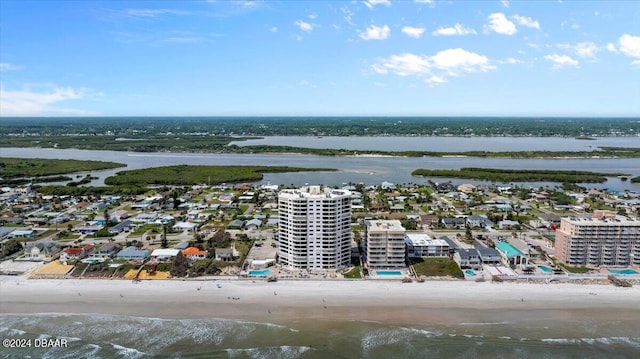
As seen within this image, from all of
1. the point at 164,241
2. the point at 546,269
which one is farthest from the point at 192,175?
the point at 546,269

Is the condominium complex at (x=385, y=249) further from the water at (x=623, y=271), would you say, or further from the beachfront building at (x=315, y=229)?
the water at (x=623, y=271)

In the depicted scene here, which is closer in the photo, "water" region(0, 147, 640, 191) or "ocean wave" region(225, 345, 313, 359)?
"ocean wave" region(225, 345, 313, 359)

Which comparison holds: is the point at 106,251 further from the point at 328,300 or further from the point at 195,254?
the point at 328,300

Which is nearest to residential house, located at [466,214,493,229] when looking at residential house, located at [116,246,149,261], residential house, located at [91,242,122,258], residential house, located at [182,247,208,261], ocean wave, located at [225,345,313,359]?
residential house, located at [182,247,208,261]

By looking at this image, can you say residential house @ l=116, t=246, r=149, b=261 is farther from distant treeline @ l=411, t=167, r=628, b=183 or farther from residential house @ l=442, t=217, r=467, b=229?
distant treeline @ l=411, t=167, r=628, b=183

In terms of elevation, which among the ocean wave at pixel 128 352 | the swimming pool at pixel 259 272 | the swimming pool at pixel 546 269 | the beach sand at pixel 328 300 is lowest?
the ocean wave at pixel 128 352

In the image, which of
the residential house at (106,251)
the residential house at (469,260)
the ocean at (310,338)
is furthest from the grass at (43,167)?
the residential house at (469,260)
